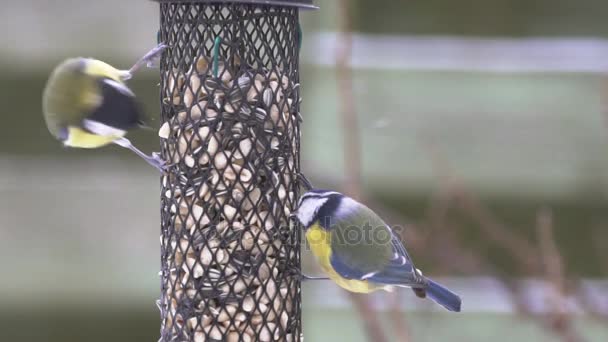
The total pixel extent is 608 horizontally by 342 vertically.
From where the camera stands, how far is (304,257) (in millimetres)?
2564

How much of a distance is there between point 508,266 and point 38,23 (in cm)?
188


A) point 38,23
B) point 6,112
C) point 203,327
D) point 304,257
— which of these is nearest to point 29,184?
point 6,112

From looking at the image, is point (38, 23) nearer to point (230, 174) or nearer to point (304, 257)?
point (304, 257)

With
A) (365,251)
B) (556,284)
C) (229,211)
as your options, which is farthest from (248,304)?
(556,284)

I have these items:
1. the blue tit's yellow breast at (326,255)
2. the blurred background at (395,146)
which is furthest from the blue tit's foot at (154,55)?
the blurred background at (395,146)

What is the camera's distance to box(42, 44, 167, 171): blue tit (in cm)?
136

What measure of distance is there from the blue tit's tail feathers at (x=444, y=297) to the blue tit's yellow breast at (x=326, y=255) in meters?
0.09

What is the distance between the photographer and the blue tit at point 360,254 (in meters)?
1.46

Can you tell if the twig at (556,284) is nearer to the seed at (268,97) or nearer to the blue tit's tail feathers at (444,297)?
the blue tit's tail feathers at (444,297)

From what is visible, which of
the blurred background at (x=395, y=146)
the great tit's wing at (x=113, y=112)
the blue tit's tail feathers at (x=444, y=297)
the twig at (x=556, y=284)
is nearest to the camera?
the great tit's wing at (x=113, y=112)

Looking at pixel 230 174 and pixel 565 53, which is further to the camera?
pixel 565 53

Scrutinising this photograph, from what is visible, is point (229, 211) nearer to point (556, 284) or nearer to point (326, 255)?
point (326, 255)

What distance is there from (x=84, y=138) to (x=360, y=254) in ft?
1.68

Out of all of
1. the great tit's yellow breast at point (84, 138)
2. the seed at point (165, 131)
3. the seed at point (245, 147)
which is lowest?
the great tit's yellow breast at point (84, 138)
